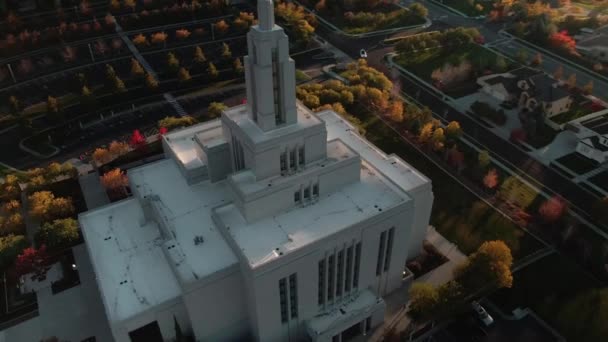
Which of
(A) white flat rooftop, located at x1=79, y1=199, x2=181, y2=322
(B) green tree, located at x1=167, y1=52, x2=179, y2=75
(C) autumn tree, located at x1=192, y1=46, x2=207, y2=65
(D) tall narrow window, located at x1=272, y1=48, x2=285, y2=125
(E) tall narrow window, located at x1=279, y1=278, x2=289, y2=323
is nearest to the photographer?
(E) tall narrow window, located at x1=279, y1=278, x2=289, y2=323

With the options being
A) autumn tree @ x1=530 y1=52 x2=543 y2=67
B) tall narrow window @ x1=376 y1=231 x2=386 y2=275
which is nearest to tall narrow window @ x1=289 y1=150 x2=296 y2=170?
tall narrow window @ x1=376 y1=231 x2=386 y2=275

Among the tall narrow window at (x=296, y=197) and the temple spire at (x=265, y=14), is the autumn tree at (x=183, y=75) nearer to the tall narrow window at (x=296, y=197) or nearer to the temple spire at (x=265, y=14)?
the temple spire at (x=265, y=14)

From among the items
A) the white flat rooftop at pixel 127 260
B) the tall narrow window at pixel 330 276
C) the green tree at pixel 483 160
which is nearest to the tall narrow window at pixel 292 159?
the tall narrow window at pixel 330 276

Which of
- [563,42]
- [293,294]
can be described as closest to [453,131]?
[293,294]

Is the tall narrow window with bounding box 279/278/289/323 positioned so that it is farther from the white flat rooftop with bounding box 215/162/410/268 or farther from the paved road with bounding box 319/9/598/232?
the paved road with bounding box 319/9/598/232

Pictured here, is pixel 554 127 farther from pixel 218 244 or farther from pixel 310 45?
pixel 218 244

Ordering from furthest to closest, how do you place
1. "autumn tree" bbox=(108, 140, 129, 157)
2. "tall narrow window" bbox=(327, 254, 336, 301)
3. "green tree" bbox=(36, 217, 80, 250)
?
"autumn tree" bbox=(108, 140, 129, 157), "green tree" bbox=(36, 217, 80, 250), "tall narrow window" bbox=(327, 254, 336, 301)

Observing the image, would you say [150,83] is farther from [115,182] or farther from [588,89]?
[588,89]
